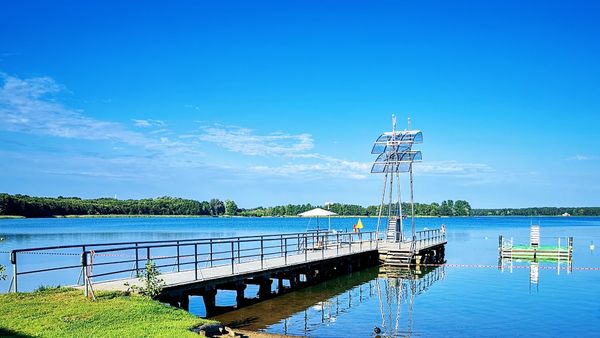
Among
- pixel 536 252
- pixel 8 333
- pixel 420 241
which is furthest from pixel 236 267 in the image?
pixel 536 252

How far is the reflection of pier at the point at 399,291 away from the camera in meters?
18.4

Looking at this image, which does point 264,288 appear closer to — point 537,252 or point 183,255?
point 183,255

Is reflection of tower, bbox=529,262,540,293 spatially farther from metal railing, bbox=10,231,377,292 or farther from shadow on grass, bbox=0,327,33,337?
shadow on grass, bbox=0,327,33,337

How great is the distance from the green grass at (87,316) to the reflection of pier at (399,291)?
23.0 ft

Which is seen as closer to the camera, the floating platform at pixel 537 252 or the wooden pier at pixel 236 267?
the wooden pier at pixel 236 267

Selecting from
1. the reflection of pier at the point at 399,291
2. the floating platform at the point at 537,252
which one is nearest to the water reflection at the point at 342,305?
the reflection of pier at the point at 399,291

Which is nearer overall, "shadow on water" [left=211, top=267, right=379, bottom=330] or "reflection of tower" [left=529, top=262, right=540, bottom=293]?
"shadow on water" [left=211, top=267, right=379, bottom=330]

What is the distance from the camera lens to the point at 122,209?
174m

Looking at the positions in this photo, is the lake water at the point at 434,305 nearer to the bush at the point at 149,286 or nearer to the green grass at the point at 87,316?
the bush at the point at 149,286

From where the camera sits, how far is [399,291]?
25.8 metres

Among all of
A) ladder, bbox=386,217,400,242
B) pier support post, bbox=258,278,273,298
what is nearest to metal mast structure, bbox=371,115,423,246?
ladder, bbox=386,217,400,242

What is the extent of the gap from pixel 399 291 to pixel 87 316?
1638 cm

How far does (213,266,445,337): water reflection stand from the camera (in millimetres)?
17891

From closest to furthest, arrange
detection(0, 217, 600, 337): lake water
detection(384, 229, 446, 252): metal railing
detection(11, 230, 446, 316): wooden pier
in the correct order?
detection(11, 230, 446, 316): wooden pier < detection(0, 217, 600, 337): lake water < detection(384, 229, 446, 252): metal railing
